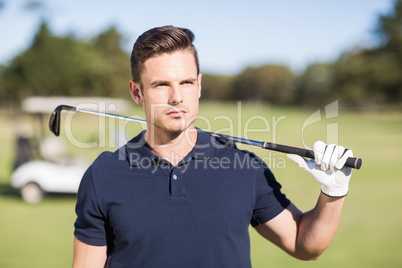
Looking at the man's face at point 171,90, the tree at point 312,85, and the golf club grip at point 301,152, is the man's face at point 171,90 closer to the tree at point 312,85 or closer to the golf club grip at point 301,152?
the golf club grip at point 301,152

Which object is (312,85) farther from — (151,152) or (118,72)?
(151,152)

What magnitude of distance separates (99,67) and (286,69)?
3121 inches

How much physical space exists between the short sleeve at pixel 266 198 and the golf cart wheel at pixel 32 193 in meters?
8.65

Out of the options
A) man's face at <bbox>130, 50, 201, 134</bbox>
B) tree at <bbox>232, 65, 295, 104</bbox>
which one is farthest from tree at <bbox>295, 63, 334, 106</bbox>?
man's face at <bbox>130, 50, 201, 134</bbox>

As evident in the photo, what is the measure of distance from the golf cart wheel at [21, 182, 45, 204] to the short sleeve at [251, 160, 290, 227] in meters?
8.65

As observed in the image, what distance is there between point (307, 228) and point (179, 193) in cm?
72

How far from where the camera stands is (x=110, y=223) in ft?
6.74

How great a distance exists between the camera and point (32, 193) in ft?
32.5

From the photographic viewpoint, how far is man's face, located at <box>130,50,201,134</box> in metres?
2.15

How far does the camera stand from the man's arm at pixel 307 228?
85.7 inches

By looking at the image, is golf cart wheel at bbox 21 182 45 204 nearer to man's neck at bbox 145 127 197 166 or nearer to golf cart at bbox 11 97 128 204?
golf cart at bbox 11 97 128 204

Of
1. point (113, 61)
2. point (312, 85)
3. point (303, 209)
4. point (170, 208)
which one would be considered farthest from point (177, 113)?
point (312, 85)

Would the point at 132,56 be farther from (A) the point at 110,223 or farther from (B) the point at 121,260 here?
(B) the point at 121,260

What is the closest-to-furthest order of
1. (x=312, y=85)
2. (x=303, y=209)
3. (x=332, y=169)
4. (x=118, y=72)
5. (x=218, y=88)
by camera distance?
(x=332, y=169) < (x=303, y=209) < (x=118, y=72) < (x=312, y=85) < (x=218, y=88)
